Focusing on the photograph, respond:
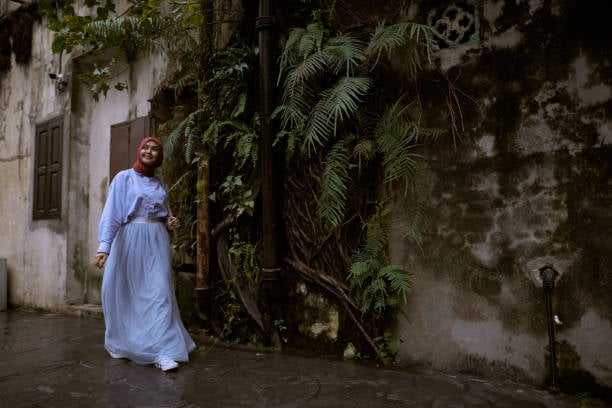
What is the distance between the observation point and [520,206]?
3.15 meters

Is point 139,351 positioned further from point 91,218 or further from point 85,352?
point 91,218

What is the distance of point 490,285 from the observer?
324cm

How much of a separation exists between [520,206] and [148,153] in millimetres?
3135

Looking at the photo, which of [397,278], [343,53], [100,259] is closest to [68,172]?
[100,259]

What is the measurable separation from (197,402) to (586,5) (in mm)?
3577

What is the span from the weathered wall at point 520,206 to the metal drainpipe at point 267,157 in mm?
1177

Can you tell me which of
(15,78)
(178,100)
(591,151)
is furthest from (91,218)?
(591,151)

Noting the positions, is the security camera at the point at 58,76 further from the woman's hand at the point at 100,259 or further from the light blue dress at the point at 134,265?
the woman's hand at the point at 100,259

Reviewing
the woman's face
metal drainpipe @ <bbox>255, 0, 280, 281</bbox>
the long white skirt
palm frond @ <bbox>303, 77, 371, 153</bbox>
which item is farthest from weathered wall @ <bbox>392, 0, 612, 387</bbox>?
the woman's face

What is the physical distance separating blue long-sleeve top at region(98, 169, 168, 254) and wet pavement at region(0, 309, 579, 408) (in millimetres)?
1146

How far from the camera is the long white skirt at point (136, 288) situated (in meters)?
3.90

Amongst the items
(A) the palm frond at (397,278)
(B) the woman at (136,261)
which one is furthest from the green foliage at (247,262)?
(A) the palm frond at (397,278)

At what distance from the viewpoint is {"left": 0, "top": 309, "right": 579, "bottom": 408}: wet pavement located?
2812 mm

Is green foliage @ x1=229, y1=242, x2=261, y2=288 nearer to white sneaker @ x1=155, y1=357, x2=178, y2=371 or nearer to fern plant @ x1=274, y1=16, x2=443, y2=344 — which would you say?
fern plant @ x1=274, y1=16, x2=443, y2=344
